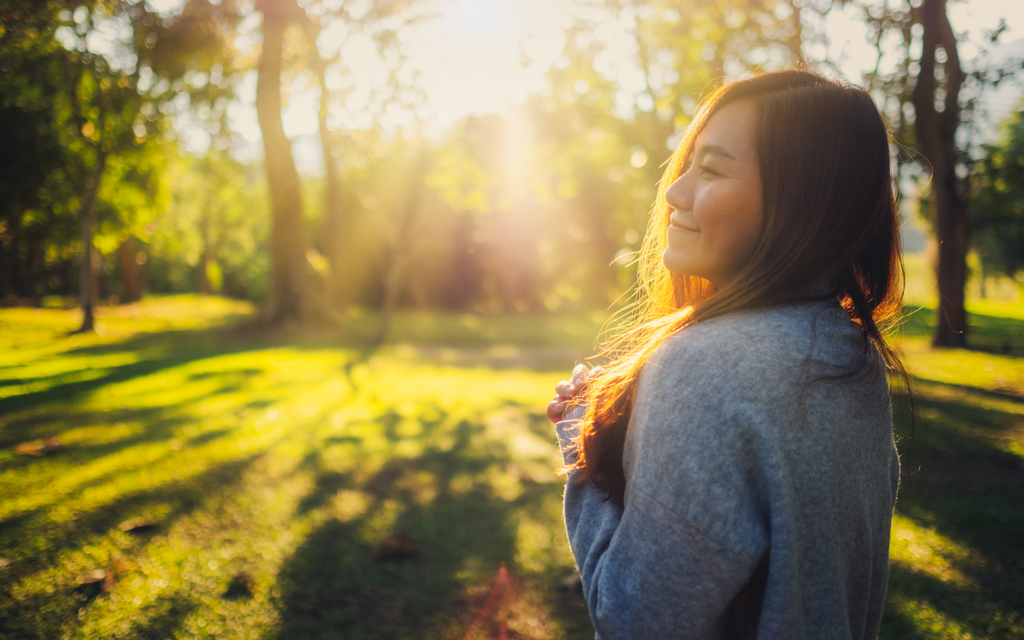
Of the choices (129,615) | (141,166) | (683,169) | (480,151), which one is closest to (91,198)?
(141,166)

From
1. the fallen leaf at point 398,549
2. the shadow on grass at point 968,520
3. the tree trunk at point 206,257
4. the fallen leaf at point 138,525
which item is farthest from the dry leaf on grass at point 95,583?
the tree trunk at point 206,257

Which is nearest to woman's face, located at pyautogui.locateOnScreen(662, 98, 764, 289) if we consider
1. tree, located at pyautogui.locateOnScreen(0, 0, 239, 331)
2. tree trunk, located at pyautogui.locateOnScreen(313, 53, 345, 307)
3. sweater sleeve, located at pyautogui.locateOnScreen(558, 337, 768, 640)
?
sweater sleeve, located at pyautogui.locateOnScreen(558, 337, 768, 640)

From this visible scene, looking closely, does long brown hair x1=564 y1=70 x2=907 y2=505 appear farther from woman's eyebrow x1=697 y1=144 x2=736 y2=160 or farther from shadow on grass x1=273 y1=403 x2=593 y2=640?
shadow on grass x1=273 y1=403 x2=593 y2=640

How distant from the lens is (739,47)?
10.8 m

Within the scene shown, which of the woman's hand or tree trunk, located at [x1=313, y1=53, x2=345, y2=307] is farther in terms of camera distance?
tree trunk, located at [x1=313, y1=53, x2=345, y2=307]

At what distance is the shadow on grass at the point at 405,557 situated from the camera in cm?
285

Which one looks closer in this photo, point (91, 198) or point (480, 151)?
point (91, 198)

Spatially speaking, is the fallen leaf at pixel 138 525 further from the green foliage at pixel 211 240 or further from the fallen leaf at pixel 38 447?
the green foliage at pixel 211 240

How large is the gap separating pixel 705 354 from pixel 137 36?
1677 centimetres

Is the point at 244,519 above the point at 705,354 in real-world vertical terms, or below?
below

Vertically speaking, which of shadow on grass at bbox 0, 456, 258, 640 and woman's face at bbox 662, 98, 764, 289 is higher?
woman's face at bbox 662, 98, 764, 289

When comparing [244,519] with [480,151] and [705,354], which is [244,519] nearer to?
[705,354]

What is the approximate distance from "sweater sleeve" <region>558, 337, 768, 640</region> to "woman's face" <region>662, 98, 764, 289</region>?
37cm

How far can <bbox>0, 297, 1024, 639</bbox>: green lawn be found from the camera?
9.30ft
